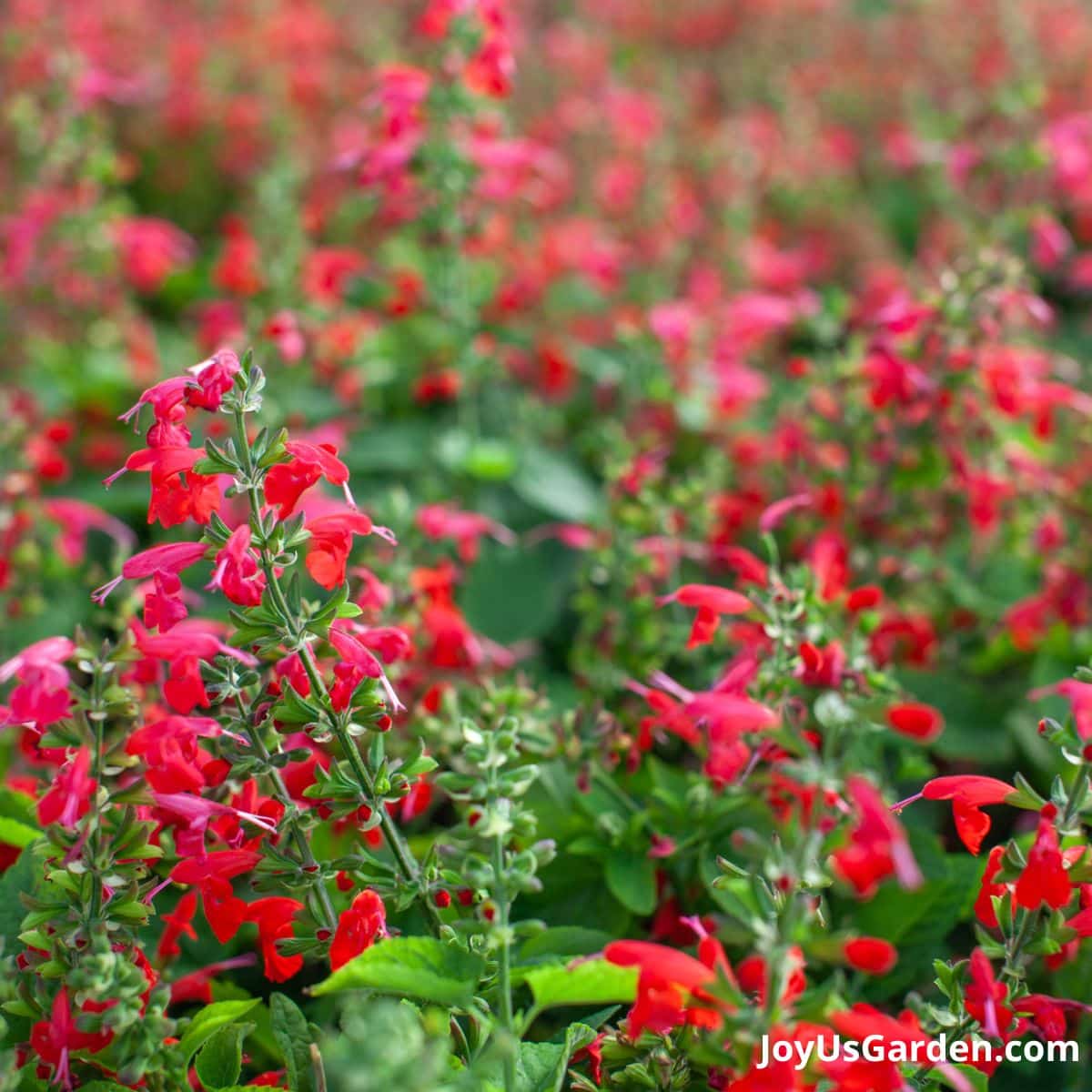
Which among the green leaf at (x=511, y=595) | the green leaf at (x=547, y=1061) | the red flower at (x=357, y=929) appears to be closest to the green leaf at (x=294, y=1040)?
the red flower at (x=357, y=929)

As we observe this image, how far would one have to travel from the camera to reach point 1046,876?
1.13 m

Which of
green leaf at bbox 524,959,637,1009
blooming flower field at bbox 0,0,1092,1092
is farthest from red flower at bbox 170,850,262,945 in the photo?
green leaf at bbox 524,959,637,1009

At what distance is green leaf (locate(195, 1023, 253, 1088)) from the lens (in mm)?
1315

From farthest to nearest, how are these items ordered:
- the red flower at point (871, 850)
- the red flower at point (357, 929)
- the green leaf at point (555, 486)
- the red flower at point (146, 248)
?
the red flower at point (146, 248), the green leaf at point (555, 486), the red flower at point (357, 929), the red flower at point (871, 850)

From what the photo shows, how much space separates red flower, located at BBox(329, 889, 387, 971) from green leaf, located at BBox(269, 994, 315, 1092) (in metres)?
0.12

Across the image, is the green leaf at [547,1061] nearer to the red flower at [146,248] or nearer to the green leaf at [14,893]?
the green leaf at [14,893]

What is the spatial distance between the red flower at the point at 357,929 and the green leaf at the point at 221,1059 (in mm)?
199

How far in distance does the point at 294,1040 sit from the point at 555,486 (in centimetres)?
168

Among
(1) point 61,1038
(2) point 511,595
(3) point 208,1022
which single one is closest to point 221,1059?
(3) point 208,1022

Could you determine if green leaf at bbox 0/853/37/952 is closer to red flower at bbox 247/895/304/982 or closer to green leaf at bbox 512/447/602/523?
red flower at bbox 247/895/304/982

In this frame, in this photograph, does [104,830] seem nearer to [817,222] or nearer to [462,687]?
[462,687]

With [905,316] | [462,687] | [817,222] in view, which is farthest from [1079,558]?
[817,222]

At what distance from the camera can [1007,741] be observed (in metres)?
2.04

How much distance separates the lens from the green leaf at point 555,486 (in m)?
2.67
